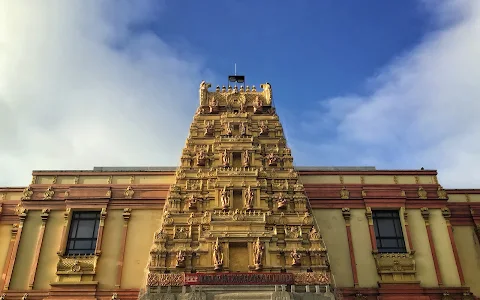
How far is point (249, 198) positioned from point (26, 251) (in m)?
14.8

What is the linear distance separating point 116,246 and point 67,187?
5.86m

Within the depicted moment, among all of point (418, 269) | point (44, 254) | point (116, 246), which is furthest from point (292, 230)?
point (44, 254)

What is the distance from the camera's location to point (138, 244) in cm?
3322

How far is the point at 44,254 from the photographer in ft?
107

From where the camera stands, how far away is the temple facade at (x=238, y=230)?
1139 inches

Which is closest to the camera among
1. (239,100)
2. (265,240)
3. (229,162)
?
(265,240)

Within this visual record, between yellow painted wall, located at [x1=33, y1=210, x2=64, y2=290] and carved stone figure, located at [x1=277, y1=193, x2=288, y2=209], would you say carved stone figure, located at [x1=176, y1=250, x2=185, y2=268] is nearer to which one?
carved stone figure, located at [x1=277, y1=193, x2=288, y2=209]

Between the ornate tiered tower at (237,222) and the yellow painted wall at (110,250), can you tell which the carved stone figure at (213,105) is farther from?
the yellow painted wall at (110,250)

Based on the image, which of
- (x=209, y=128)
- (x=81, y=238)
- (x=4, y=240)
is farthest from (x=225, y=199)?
(x=4, y=240)

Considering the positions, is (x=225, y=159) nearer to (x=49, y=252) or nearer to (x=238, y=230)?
(x=238, y=230)

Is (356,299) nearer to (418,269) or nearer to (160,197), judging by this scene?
(418,269)

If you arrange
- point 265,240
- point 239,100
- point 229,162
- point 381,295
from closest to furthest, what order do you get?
1. point 265,240
2. point 381,295
3. point 229,162
4. point 239,100

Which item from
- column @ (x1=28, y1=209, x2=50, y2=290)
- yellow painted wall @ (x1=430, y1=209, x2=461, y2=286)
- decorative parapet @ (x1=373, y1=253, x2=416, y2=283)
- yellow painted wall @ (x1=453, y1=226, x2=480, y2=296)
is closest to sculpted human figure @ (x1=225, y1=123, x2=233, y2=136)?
decorative parapet @ (x1=373, y1=253, x2=416, y2=283)

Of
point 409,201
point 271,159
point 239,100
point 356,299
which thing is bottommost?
point 356,299
